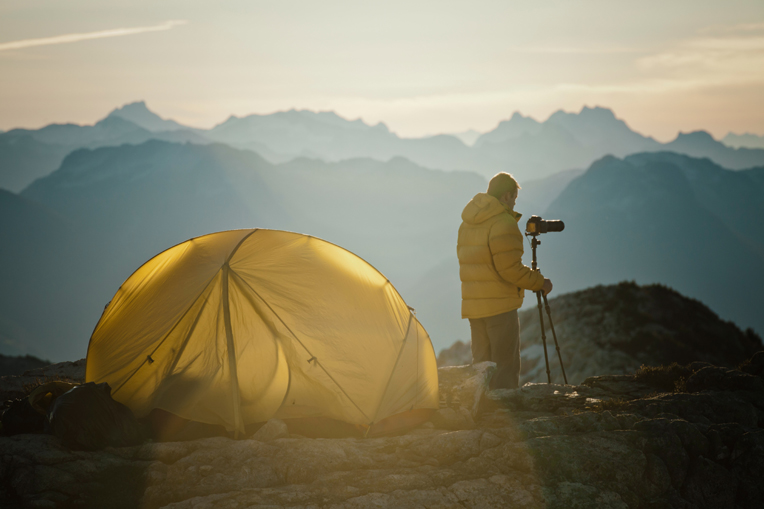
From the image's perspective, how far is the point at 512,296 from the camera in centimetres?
691

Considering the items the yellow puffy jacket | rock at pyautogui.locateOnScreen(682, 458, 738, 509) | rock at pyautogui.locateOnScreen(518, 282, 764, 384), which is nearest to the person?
the yellow puffy jacket

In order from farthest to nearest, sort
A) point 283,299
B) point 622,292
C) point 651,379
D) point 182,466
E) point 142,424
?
point 622,292, point 651,379, point 283,299, point 142,424, point 182,466

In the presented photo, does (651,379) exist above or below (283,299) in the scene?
below

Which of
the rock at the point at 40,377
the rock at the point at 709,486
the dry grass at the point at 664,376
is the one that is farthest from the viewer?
the dry grass at the point at 664,376

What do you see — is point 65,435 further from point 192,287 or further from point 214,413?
point 192,287

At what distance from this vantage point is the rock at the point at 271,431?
5602mm

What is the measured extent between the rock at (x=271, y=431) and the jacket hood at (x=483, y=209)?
3644 mm

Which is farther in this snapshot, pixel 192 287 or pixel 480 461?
pixel 192 287

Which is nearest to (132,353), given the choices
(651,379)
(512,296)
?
(512,296)

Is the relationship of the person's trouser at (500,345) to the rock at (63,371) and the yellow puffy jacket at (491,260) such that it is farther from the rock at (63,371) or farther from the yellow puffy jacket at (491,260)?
the rock at (63,371)

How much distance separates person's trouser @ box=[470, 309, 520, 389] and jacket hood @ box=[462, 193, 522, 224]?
1.47 m

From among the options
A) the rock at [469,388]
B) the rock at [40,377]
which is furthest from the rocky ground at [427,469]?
the rock at [40,377]

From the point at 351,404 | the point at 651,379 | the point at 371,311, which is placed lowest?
the point at 651,379

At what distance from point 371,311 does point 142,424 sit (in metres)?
3.10
